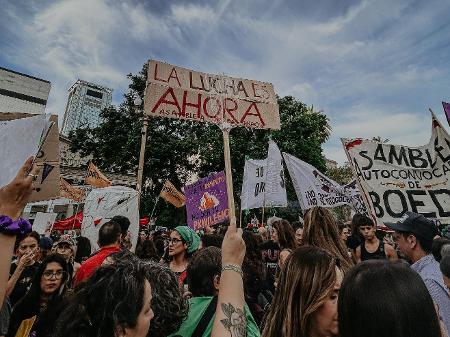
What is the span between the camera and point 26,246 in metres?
4.20

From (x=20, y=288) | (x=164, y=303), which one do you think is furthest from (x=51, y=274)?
(x=164, y=303)

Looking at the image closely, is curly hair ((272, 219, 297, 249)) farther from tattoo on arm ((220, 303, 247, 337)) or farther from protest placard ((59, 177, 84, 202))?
protest placard ((59, 177, 84, 202))

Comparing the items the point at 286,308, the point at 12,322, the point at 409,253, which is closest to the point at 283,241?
the point at 409,253

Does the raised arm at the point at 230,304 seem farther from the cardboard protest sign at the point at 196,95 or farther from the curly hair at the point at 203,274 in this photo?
the cardboard protest sign at the point at 196,95

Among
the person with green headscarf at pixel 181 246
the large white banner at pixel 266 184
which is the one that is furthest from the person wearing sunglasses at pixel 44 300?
the large white banner at pixel 266 184

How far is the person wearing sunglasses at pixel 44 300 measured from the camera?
9.61 feet

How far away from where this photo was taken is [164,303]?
188cm

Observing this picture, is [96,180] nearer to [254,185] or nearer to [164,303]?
[254,185]

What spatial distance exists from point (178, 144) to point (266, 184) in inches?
648

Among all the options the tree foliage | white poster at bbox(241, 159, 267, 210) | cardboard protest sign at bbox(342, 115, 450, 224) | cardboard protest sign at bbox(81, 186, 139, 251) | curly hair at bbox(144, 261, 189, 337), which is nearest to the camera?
curly hair at bbox(144, 261, 189, 337)

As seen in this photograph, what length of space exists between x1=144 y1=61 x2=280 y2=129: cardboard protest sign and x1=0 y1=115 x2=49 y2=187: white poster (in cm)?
219

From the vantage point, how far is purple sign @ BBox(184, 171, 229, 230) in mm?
7039

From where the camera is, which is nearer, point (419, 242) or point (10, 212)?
point (10, 212)

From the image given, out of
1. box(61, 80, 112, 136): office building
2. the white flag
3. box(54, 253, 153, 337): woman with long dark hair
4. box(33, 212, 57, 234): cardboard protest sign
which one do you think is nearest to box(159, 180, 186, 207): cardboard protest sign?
box(33, 212, 57, 234): cardboard protest sign
